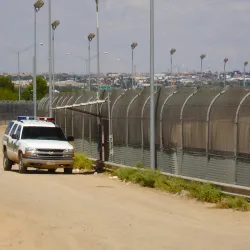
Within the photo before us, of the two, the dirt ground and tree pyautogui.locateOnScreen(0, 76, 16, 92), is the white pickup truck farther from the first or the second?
tree pyautogui.locateOnScreen(0, 76, 16, 92)

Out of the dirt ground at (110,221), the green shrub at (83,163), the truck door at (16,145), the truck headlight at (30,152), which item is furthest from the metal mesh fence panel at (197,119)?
the green shrub at (83,163)

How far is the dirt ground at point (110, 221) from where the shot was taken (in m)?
11.7

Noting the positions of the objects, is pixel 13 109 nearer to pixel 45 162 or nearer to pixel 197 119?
pixel 45 162

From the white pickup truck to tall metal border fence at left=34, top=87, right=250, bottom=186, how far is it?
225 cm

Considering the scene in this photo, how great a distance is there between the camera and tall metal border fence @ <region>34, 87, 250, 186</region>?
61.7ft

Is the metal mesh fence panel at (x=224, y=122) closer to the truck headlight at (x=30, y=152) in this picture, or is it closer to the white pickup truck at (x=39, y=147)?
the white pickup truck at (x=39, y=147)

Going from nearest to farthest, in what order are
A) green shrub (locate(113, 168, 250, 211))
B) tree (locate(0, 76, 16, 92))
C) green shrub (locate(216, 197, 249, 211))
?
green shrub (locate(216, 197, 249, 211)) < green shrub (locate(113, 168, 250, 211)) < tree (locate(0, 76, 16, 92))

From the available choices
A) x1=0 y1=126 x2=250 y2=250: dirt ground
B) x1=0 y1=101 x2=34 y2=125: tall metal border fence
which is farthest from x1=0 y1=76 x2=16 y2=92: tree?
x1=0 y1=126 x2=250 y2=250: dirt ground

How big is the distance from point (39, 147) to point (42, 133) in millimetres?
1561

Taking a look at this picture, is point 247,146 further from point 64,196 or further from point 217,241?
point 217,241

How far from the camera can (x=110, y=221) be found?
14211 millimetres

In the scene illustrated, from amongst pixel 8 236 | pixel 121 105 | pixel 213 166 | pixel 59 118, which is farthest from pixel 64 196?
pixel 59 118

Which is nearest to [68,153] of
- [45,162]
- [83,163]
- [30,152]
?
[45,162]

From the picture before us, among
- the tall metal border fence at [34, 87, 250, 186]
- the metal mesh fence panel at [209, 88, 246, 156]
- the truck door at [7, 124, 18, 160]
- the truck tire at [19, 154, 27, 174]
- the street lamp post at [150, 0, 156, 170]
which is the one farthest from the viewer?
the truck door at [7, 124, 18, 160]
